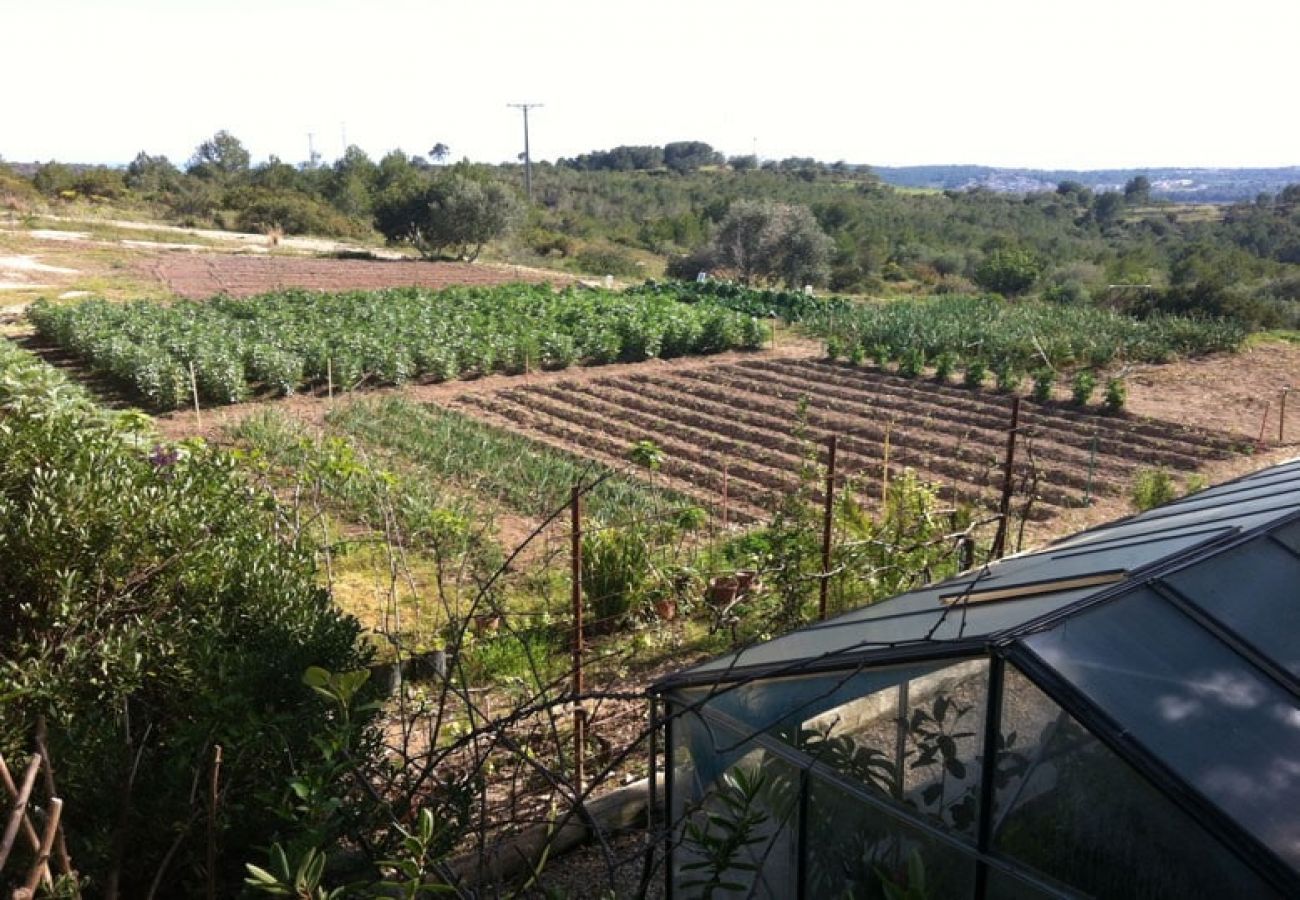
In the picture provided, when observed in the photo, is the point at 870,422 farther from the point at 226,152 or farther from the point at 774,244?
the point at 226,152

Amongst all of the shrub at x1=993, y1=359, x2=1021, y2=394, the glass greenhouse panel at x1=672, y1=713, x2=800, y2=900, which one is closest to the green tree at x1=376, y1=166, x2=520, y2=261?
the shrub at x1=993, y1=359, x2=1021, y2=394

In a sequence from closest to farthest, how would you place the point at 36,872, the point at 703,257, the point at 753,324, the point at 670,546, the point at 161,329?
1. the point at 36,872
2. the point at 670,546
3. the point at 161,329
4. the point at 753,324
5. the point at 703,257

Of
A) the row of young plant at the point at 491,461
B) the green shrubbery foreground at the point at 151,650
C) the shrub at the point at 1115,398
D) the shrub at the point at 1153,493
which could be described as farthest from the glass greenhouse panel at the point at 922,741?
the shrub at the point at 1115,398

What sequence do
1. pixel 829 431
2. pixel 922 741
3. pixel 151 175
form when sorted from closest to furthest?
pixel 922 741
pixel 829 431
pixel 151 175

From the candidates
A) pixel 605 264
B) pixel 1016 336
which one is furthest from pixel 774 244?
pixel 1016 336

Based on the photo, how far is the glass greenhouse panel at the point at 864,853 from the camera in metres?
3.05

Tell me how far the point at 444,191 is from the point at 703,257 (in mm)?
12703

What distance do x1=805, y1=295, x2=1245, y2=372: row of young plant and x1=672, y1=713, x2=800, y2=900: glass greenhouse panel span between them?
1845 centimetres

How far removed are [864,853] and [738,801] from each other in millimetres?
460

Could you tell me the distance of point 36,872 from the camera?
1.80 m

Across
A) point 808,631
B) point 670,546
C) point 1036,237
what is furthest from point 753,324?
point 1036,237

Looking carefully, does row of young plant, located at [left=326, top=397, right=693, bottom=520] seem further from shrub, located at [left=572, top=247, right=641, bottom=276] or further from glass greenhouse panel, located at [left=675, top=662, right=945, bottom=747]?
shrub, located at [left=572, top=247, right=641, bottom=276]

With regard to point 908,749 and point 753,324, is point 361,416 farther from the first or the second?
point 908,749

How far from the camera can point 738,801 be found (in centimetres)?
336
